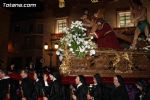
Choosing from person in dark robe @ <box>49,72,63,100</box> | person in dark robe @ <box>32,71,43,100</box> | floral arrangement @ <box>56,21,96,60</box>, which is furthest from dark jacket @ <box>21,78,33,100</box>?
floral arrangement @ <box>56,21,96,60</box>

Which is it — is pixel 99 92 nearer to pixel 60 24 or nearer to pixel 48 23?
pixel 60 24

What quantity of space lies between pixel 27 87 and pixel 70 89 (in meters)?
1.66

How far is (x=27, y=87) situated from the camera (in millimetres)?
10648

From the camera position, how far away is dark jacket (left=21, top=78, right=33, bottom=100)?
418 inches

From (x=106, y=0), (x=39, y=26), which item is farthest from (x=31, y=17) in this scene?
(x=106, y=0)

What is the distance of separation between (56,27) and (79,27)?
15.8 m

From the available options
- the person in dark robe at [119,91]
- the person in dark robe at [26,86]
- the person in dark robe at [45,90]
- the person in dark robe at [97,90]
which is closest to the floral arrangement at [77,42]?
the person in dark robe at [45,90]

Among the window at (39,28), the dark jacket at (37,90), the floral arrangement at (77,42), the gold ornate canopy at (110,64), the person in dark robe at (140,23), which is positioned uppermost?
the window at (39,28)

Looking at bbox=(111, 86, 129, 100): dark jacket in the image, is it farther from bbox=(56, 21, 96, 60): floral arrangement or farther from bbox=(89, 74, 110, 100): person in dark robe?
bbox=(56, 21, 96, 60): floral arrangement

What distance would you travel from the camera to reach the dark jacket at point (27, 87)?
10617mm

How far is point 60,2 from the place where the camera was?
26438mm

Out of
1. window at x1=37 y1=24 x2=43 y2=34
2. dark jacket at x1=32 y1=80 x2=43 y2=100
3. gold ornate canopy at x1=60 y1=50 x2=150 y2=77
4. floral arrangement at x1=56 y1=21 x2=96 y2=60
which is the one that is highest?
window at x1=37 y1=24 x2=43 y2=34

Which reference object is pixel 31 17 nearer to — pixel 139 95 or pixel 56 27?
pixel 56 27

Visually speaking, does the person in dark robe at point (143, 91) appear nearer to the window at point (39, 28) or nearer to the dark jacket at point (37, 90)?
the dark jacket at point (37, 90)
